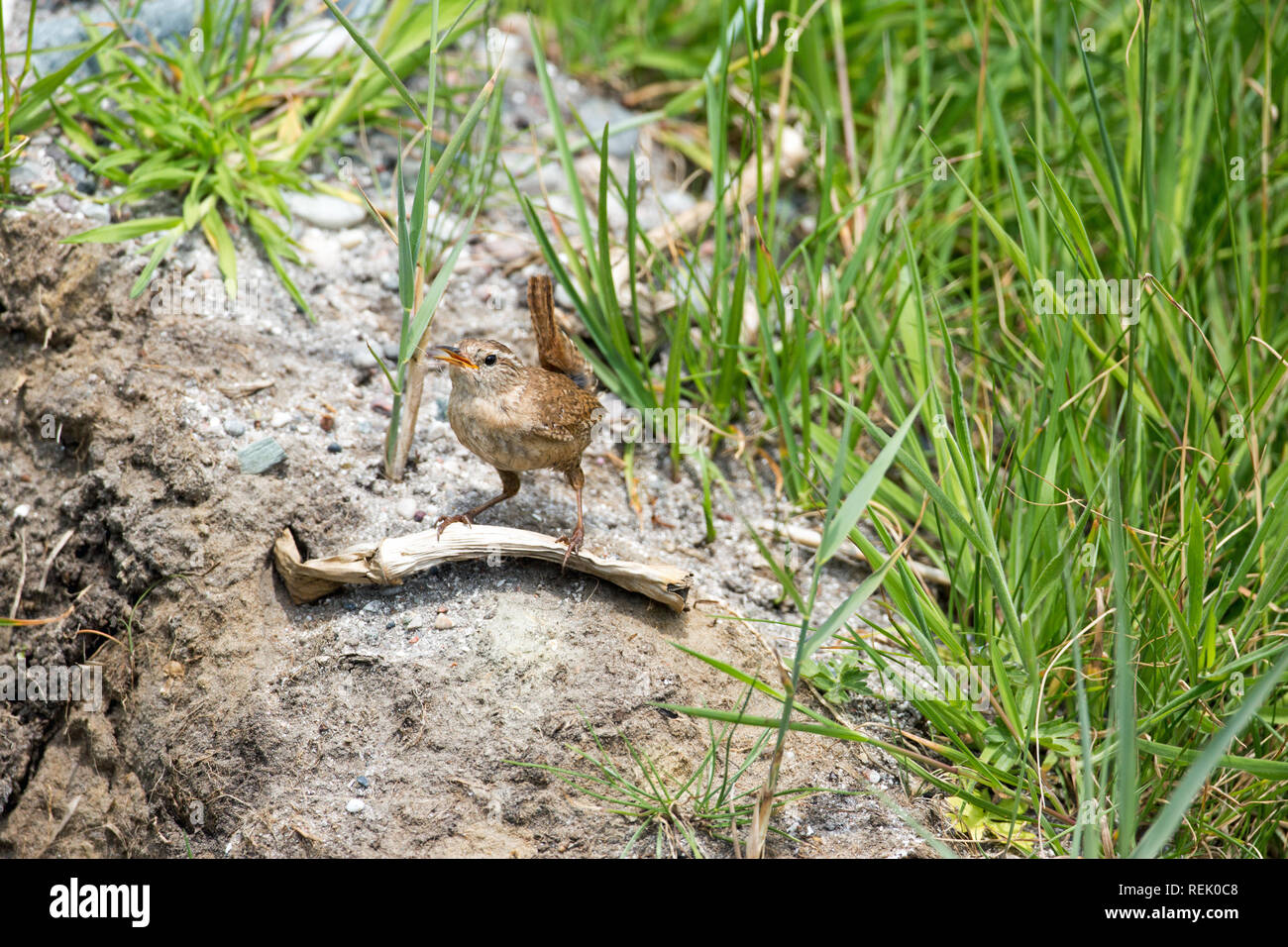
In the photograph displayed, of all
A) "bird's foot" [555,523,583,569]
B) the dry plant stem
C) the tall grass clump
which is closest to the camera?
the tall grass clump

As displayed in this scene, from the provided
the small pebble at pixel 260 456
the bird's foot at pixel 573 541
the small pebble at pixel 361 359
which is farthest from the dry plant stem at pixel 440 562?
the small pebble at pixel 361 359

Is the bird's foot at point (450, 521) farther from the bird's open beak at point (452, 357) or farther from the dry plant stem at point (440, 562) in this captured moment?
the bird's open beak at point (452, 357)

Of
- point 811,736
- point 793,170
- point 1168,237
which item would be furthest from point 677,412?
point 1168,237

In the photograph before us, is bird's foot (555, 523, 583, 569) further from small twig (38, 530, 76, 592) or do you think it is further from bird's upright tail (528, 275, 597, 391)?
small twig (38, 530, 76, 592)

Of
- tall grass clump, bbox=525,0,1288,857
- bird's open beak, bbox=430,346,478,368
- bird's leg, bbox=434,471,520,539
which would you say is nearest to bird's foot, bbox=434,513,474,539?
bird's leg, bbox=434,471,520,539

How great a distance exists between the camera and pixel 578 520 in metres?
3.79

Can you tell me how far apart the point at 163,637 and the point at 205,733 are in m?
0.41

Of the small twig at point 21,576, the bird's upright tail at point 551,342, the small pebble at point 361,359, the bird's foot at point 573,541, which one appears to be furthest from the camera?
the small pebble at point 361,359

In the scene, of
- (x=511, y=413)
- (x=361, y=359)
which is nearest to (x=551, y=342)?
(x=511, y=413)

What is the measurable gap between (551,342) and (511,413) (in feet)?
1.94

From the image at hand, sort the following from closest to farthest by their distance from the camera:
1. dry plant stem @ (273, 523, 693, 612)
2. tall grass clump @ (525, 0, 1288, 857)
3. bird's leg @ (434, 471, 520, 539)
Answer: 1. tall grass clump @ (525, 0, 1288, 857)
2. dry plant stem @ (273, 523, 693, 612)
3. bird's leg @ (434, 471, 520, 539)

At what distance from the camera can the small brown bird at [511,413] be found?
11.3 ft

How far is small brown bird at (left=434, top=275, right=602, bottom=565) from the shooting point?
344 cm

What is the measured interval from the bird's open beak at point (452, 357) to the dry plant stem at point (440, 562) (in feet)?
1.81
